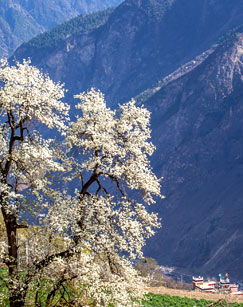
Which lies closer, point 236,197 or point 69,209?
point 69,209

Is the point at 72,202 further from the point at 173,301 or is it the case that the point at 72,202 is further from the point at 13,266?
the point at 173,301

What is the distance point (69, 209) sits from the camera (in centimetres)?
2050

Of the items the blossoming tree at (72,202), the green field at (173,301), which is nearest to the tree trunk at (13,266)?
the blossoming tree at (72,202)

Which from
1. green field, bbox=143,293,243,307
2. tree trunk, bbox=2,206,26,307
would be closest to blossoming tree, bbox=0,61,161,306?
tree trunk, bbox=2,206,26,307

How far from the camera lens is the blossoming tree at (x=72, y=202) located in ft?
67.3

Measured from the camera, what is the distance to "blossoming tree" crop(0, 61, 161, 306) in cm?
2050

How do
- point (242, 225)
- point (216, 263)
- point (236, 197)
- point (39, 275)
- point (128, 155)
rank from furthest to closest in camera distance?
point (236, 197), point (242, 225), point (216, 263), point (128, 155), point (39, 275)

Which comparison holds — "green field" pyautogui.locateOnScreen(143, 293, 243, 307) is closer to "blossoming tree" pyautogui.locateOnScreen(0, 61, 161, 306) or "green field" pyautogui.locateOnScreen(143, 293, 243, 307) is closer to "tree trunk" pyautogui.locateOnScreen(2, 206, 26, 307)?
"blossoming tree" pyautogui.locateOnScreen(0, 61, 161, 306)

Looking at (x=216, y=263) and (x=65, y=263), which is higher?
(x=216, y=263)

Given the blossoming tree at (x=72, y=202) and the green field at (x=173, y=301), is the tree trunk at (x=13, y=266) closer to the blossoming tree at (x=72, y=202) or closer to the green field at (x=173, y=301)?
the blossoming tree at (x=72, y=202)

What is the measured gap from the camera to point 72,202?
21.2 meters

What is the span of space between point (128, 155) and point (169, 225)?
7005 inches

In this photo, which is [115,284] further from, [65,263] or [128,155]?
[128,155]

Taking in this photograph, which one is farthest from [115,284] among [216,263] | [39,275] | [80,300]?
[216,263]
